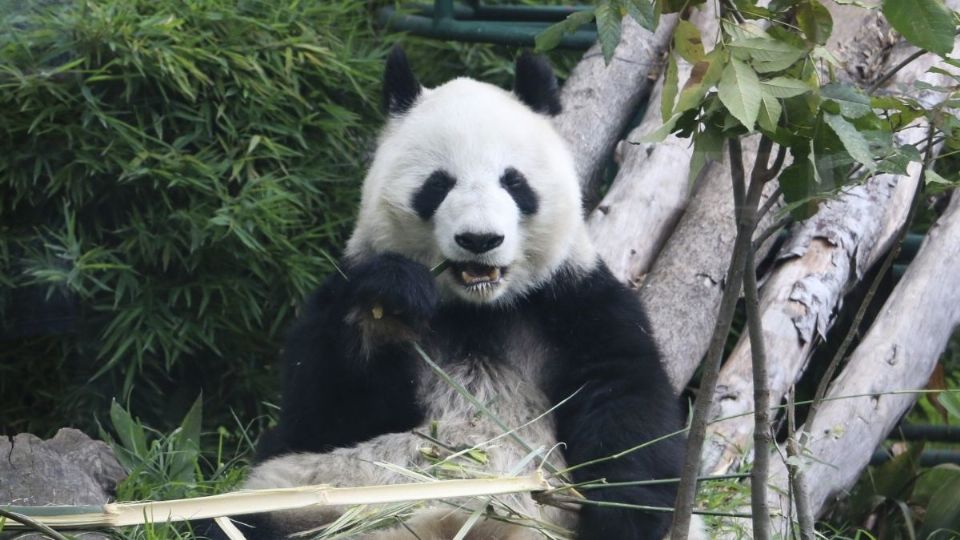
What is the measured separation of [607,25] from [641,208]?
231 cm

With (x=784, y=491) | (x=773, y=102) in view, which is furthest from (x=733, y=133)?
(x=784, y=491)

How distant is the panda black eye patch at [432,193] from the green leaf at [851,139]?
55.4 inches

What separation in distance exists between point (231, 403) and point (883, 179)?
276 cm

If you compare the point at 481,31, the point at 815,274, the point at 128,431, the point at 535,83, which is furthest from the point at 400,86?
the point at 481,31

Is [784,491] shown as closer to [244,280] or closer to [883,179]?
[883,179]

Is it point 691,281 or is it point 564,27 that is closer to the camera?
point 564,27

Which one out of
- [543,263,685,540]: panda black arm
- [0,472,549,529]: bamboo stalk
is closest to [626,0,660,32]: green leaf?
[0,472,549,529]: bamboo stalk

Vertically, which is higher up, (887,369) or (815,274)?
(815,274)

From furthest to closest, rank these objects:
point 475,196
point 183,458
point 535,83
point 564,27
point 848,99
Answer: point 183,458 < point 535,83 < point 475,196 < point 564,27 < point 848,99

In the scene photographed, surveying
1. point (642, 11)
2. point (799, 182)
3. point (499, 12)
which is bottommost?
point (499, 12)

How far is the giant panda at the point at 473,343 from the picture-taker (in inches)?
115

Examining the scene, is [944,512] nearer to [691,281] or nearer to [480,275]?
[691,281]

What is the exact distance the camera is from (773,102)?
1.82 m

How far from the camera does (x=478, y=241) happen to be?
2.96 meters
